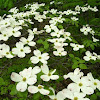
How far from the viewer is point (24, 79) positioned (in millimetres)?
967

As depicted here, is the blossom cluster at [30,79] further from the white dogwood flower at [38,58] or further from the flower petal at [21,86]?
the white dogwood flower at [38,58]

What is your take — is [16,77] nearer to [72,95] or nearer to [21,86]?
[21,86]

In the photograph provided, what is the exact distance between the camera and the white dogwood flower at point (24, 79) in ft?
2.97

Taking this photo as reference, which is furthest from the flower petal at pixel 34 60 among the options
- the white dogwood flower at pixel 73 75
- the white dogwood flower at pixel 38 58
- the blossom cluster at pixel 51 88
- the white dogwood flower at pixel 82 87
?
the white dogwood flower at pixel 82 87

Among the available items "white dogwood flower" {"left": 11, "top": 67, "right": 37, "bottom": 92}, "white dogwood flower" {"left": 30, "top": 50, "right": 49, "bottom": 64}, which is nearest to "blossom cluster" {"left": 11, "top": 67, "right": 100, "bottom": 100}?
"white dogwood flower" {"left": 11, "top": 67, "right": 37, "bottom": 92}

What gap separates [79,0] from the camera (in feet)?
6.68

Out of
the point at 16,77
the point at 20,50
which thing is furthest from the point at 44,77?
the point at 20,50

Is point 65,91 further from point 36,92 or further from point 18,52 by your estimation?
point 18,52

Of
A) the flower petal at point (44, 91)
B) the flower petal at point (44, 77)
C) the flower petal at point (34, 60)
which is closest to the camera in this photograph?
the flower petal at point (44, 91)

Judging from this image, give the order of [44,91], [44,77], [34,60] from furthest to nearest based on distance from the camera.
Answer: [34,60] → [44,77] → [44,91]

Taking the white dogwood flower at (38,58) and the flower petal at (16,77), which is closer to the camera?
the flower petal at (16,77)

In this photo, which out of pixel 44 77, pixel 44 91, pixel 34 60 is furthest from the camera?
pixel 34 60

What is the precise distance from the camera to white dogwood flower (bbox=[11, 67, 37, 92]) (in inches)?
35.6

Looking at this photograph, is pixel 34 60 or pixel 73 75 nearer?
pixel 73 75
